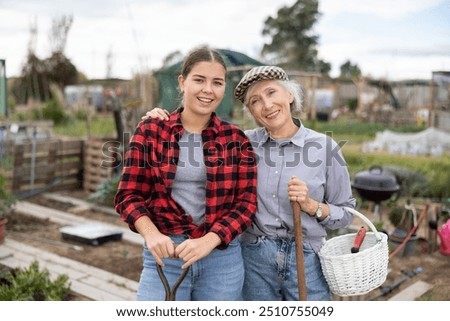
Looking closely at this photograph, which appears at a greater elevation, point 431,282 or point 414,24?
point 414,24

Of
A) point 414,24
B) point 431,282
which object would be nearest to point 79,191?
point 431,282

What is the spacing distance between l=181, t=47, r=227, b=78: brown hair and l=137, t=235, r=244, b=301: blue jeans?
668 mm

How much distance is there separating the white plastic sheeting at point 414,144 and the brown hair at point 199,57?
8929 millimetres

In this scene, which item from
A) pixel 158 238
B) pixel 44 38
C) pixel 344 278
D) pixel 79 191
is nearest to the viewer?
pixel 158 238

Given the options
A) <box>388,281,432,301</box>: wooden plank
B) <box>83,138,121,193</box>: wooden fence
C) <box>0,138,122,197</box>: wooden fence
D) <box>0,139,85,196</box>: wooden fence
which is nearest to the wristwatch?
<box>388,281,432,301</box>: wooden plank

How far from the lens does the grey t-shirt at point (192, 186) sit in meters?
2.00

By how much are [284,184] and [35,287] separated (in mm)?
2344

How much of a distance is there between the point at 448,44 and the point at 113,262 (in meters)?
3.32

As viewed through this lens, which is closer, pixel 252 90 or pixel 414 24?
pixel 252 90

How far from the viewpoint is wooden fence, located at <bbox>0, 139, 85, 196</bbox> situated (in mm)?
7340

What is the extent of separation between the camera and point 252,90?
212 centimetres

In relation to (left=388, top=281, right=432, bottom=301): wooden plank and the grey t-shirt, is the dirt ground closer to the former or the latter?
(left=388, top=281, right=432, bottom=301): wooden plank
